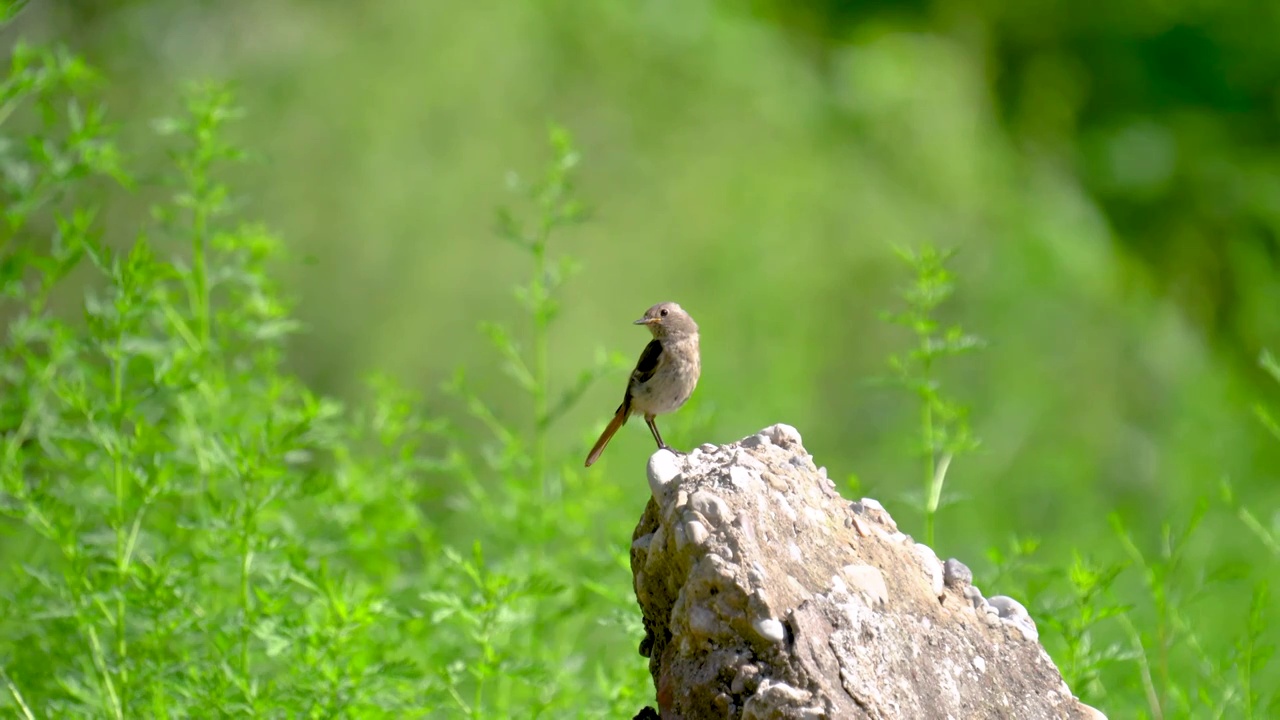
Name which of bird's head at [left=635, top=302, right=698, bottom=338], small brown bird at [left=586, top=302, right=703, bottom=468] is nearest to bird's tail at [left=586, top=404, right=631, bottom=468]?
small brown bird at [left=586, top=302, right=703, bottom=468]

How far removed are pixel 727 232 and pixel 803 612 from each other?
4785mm

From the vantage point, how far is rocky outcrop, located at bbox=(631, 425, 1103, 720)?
7.04 ft

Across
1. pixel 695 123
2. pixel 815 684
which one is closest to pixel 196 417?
pixel 815 684

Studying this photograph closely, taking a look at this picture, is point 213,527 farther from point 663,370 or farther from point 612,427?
point 663,370

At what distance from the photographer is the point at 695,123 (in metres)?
7.13

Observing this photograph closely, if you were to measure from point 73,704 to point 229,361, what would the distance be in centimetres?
261

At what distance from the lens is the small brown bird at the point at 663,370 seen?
3.29 metres

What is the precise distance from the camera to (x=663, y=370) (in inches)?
130

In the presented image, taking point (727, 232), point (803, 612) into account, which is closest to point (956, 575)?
point (803, 612)

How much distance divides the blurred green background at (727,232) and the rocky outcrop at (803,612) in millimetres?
2635

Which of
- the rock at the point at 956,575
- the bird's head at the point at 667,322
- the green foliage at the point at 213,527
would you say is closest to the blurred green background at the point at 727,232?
the green foliage at the point at 213,527

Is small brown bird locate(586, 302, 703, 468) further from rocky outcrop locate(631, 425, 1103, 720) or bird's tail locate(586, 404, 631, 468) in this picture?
rocky outcrop locate(631, 425, 1103, 720)

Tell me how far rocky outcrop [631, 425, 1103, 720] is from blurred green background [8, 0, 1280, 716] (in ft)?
8.64

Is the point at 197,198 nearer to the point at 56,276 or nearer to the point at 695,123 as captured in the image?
the point at 56,276
